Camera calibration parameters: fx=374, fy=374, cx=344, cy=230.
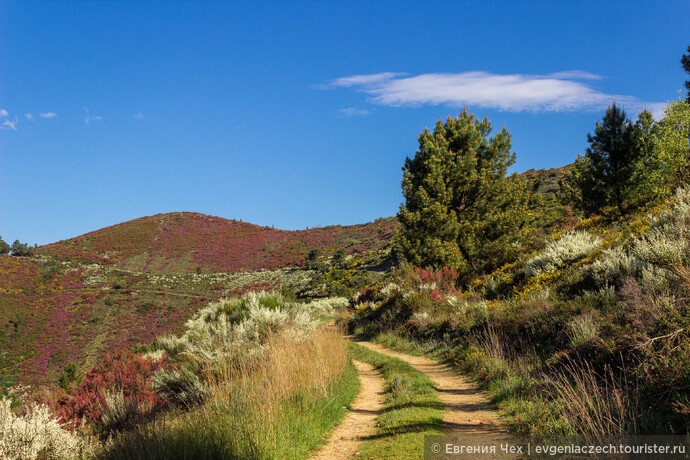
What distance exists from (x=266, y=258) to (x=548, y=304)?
5318 centimetres

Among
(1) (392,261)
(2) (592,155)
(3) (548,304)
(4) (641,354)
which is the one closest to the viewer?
(4) (641,354)

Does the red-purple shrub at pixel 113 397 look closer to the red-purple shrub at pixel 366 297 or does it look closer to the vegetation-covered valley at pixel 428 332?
the vegetation-covered valley at pixel 428 332

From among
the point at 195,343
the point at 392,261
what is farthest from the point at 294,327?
the point at 392,261

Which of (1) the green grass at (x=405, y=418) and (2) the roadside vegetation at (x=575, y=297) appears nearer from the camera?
(2) the roadside vegetation at (x=575, y=297)

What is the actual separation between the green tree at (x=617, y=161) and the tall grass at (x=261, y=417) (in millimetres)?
19246

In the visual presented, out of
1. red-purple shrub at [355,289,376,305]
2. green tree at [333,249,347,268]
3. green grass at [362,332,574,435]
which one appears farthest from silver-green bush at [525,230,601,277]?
green tree at [333,249,347,268]

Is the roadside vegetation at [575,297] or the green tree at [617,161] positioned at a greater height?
the green tree at [617,161]

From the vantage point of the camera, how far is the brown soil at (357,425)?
5239 mm

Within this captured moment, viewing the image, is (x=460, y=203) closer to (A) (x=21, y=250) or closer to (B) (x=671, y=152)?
(B) (x=671, y=152)

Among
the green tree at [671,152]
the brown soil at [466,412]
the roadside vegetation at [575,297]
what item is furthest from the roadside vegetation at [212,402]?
the green tree at [671,152]

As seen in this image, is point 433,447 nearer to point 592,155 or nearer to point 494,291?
point 494,291

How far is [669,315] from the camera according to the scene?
187 inches

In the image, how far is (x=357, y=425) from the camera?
636 cm

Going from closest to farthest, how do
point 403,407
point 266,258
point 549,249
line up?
point 403,407
point 549,249
point 266,258
